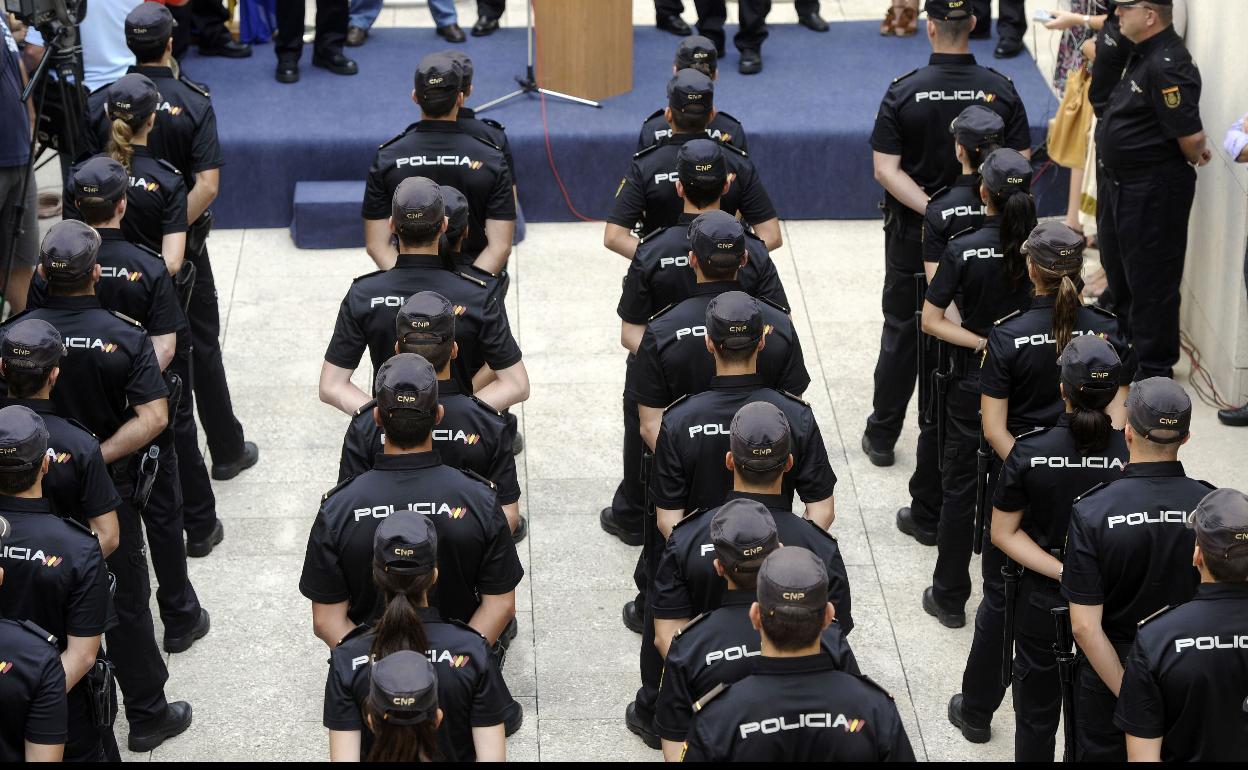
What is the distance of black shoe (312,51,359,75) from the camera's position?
1138 cm

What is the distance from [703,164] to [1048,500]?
76.5 inches

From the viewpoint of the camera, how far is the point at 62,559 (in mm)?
4812

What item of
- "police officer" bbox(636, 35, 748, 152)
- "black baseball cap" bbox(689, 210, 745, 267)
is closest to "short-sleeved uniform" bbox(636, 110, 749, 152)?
"police officer" bbox(636, 35, 748, 152)

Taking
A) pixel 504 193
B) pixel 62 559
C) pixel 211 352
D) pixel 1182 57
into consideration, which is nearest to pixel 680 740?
pixel 62 559

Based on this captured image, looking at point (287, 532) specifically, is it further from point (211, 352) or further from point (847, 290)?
point (847, 290)

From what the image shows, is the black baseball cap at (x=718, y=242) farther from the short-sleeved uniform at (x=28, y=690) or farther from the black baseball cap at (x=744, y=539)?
the short-sleeved uniform at (x=28, y=690)

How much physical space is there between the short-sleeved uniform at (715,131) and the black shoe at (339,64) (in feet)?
13.9

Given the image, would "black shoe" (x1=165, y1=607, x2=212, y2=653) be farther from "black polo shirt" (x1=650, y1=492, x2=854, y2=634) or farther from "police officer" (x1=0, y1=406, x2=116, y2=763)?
"black polo shirt" (x1=650, y1=492, x2=854, y2=634)

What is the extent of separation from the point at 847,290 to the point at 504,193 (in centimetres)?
315

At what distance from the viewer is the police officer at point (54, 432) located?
5277mm

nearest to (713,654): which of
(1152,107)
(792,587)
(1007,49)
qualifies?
(792,587)

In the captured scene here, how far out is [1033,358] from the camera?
231 inches

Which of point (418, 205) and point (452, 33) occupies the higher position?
point (418, 205)

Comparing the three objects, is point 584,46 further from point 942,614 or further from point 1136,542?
point 1136,542
